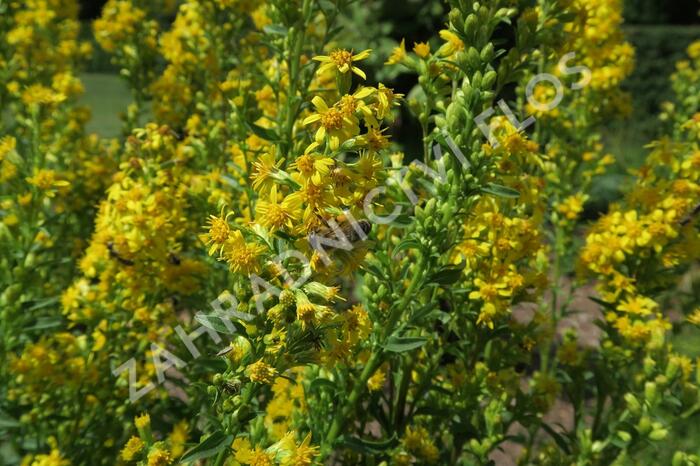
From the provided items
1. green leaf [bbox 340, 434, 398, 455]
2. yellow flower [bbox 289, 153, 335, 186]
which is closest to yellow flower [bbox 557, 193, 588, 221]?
green leaf [bbox 340, 434, 398, 455]

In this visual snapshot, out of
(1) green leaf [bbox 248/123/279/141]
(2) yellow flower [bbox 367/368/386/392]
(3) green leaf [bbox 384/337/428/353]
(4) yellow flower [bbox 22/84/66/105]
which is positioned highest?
(4) yellow flower [bbox 22/84/66/105]

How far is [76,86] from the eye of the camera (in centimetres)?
455

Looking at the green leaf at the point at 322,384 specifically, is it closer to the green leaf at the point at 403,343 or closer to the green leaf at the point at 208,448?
the green leaf at the point at 403,343

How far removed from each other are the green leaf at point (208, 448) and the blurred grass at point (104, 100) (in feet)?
39.8

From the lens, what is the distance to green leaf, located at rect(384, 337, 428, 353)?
198 cm

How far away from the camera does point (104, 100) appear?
18.1 metres

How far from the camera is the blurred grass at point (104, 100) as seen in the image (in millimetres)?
14734

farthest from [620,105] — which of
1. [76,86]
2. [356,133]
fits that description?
[76,86]

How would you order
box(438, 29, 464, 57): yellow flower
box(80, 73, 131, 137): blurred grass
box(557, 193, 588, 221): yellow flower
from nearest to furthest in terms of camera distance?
box(438, 29, 464, 57): yellow flower, box(557, 193, 588, 221): yellow flower, box(80, 73, 131, 137): blurred grass

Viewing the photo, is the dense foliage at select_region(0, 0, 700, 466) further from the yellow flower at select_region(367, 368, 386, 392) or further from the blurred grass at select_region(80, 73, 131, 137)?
the blurred grass at select_region(80, 73, 131, 137)

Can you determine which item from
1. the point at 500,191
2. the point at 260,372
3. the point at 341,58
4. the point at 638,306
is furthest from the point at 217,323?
the point at 638,306

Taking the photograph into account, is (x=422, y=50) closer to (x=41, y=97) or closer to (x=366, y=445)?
(x=366, y=445)

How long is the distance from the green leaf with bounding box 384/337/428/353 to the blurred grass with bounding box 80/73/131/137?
12.0m

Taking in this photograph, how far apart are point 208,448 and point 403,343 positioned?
640mm
